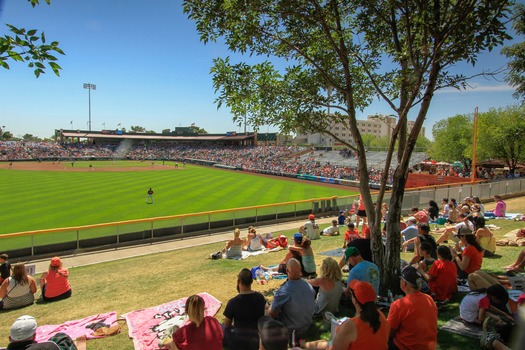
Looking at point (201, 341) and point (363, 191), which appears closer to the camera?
point (201, 341)

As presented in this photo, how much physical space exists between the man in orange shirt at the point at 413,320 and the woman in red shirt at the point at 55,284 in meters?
7.80

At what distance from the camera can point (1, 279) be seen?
27.4 feet

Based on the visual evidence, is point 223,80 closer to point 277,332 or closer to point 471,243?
point 277,332

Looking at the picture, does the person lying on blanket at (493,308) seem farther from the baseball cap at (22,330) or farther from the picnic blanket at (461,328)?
the baseball cap at (22,330)

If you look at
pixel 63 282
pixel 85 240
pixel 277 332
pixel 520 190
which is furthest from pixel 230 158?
pixel 277 332

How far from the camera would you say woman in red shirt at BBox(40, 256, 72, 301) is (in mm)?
8547

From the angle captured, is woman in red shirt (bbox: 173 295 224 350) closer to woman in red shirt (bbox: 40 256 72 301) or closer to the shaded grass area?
the shaded grass area

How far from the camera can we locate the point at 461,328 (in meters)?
5.64

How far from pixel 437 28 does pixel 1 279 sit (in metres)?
10.9

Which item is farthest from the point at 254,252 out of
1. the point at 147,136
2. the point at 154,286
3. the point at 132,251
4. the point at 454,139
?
the point at 147,136

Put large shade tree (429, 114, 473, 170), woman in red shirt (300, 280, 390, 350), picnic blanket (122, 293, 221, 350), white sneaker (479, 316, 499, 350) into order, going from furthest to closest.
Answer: large shade tree (429, 114, 473, 170)
picnic blanket (122, 293, 221, 350)
white sneaker (479, 316, 499, 350)
woman in red shirt (300, 280, 390, 350)

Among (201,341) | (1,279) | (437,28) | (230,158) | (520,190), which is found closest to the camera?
(201,341)

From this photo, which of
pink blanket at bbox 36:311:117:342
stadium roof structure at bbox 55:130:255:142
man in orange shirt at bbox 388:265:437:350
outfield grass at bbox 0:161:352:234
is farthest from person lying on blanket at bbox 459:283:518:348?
stadium roof structure at bbox 55:130:255:142

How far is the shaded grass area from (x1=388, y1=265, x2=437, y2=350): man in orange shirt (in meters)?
1.04
